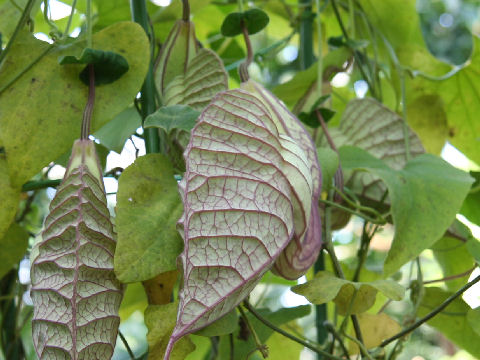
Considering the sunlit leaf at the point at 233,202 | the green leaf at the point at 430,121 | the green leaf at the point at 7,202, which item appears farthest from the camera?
the green leaf at the point at 430,121

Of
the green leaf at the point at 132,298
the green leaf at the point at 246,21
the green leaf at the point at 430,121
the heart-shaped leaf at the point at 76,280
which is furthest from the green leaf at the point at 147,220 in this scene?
the green leaf at the point at 430,121

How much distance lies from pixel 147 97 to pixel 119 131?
6cm

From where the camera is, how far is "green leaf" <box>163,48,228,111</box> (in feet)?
1.41

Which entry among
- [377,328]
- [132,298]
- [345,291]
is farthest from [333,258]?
[132,298]

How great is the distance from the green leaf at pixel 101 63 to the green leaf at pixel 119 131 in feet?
0.24

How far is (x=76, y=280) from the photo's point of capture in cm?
33

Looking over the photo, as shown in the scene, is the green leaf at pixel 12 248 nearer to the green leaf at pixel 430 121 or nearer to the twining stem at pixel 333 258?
the twining stem at pixel 333 258

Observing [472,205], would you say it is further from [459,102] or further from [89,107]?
[89,107]

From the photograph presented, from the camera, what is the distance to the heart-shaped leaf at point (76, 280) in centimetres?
32

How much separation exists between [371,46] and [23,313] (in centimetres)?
50

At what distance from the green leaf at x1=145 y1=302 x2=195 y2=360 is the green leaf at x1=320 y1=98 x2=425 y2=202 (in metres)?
0.23

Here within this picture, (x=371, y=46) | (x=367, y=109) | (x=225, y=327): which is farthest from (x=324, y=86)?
(x=225, y=327)

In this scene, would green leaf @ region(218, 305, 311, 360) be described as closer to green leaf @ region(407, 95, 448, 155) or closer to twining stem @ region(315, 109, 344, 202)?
twining stem @ region(315, 109, 344, 202)

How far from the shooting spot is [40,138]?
1.36 feet
